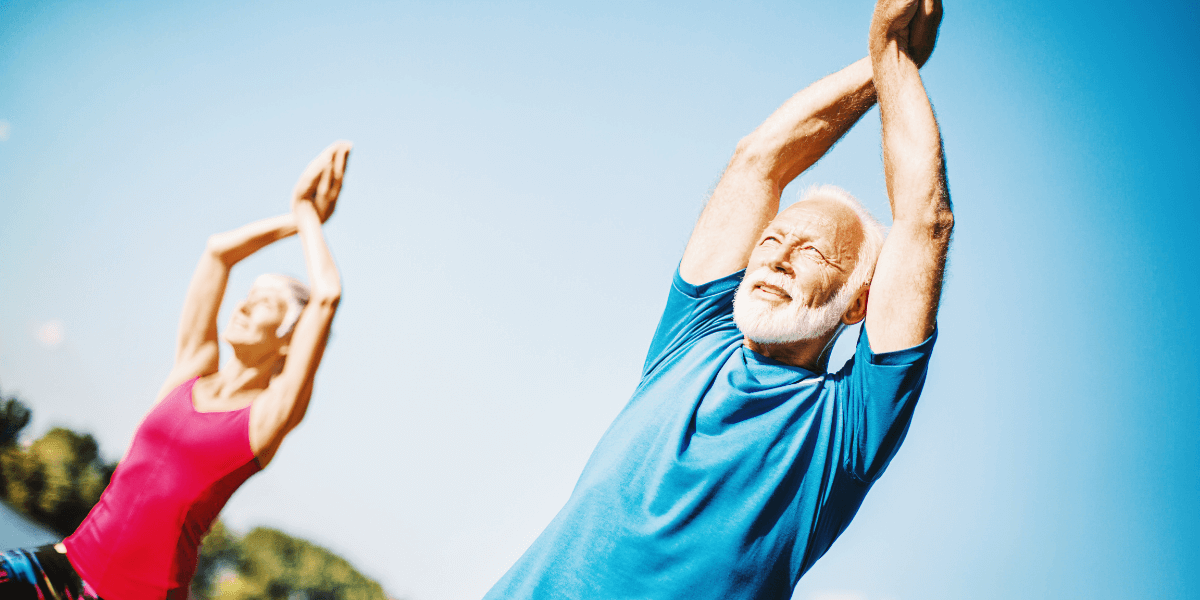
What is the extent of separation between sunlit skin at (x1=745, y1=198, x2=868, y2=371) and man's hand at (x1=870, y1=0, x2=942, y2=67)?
328mm

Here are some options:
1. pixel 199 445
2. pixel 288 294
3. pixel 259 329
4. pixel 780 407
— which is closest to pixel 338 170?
pixel 288 294

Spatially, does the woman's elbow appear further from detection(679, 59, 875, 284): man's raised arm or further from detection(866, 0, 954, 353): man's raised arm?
detection(866, 0, 954, 353): man's raised arm

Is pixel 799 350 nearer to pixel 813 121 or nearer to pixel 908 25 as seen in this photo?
pixel 813 121

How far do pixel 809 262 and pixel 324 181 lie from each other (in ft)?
4.14

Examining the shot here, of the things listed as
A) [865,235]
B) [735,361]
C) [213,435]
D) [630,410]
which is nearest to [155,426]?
[213,435]

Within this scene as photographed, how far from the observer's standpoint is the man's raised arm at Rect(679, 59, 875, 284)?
5.01 feet

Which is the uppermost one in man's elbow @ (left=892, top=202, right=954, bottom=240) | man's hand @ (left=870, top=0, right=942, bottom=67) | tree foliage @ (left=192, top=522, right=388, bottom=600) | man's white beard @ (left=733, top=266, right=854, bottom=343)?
man's hand @ (left=870, top=0, right=942, bottom=67)

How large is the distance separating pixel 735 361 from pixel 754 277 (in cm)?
17

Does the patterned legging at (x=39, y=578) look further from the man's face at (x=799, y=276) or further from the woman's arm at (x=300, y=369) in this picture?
the man's face at (x=799, y=276)

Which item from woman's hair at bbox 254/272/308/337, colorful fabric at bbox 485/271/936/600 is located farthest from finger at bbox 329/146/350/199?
colorful fabric at bbox 485/271/936/600

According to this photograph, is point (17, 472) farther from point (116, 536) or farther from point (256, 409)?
point (256, 409)

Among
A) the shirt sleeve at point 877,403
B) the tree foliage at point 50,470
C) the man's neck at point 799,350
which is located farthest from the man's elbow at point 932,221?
the tree foliage at point 50,470

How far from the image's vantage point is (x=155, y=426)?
1.77 m

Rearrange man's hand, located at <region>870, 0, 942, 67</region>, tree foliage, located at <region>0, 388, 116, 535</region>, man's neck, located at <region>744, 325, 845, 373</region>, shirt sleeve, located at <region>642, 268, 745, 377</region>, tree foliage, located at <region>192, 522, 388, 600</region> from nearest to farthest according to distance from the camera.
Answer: man's hand, located at <region>870, 0, 942, 67</region>, man's neck, located at <region>744, 325, 845, 373</region>, shirt sleeve, located at <region>642, 268, 745, 377</region>, tree foliage, located at <region>0, 388, 116, 535</region>, tree foliage, located at <region>192, 522, 388, 600</region>
